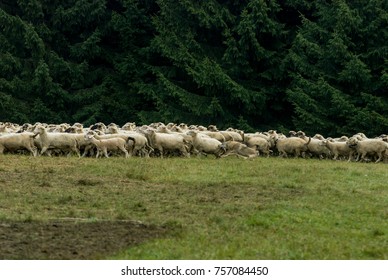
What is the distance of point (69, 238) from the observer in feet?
34.7

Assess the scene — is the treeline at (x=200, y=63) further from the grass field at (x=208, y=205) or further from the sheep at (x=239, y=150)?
the grass field at (x=208, y=205)

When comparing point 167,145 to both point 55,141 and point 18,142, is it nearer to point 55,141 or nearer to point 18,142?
point 55,141

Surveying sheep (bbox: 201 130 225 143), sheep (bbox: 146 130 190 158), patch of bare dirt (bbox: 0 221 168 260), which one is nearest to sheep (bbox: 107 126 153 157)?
sheep (bbox: 146 130 190 158)

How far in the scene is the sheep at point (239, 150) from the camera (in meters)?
24.0

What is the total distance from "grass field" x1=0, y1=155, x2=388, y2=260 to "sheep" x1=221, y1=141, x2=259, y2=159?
8.37ft

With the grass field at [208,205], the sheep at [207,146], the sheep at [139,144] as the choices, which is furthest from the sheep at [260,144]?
the grass field at [208,205]

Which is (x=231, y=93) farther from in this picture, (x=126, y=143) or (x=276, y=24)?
(x=126, y=143)

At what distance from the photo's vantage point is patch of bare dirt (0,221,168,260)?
377 inches

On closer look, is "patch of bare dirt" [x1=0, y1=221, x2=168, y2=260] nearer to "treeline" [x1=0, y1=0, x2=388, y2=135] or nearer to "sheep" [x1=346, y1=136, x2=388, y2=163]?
"sheep" [x1=346, y1=136, x2=388, y2=163]

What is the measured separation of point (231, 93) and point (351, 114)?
711cm

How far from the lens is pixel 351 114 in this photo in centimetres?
3678

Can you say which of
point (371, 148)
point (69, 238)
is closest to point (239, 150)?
point (371, 148)

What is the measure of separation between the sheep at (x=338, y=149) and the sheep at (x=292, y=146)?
638 millimetres
